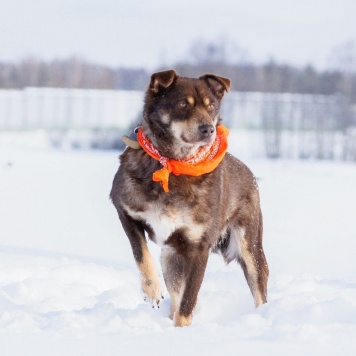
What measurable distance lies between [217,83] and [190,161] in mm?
668

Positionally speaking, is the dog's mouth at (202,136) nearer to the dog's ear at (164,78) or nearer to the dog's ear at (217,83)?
the dog's ear at (164,78)

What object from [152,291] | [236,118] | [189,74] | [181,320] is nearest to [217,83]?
[152,291]

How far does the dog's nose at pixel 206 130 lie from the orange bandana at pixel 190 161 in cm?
30

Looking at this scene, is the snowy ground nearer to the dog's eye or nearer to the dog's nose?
the dog's nose

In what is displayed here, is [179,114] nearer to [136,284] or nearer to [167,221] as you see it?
[167,221]

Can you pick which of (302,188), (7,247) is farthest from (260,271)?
(302,188)

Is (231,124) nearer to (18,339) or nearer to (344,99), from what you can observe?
(344,99)

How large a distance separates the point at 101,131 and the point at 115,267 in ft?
83.5

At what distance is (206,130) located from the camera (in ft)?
19.5

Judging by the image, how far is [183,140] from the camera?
242 inches

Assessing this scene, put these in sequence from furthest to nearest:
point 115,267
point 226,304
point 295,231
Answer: point 295,231 → point 115,267 → point 226,304

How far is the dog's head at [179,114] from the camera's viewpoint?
6043 millimetres

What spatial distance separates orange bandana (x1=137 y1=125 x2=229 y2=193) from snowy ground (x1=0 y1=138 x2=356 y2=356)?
1.01 metres

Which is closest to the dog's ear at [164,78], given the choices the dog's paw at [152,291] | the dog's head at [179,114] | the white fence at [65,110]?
the dog's head at [179,114]
